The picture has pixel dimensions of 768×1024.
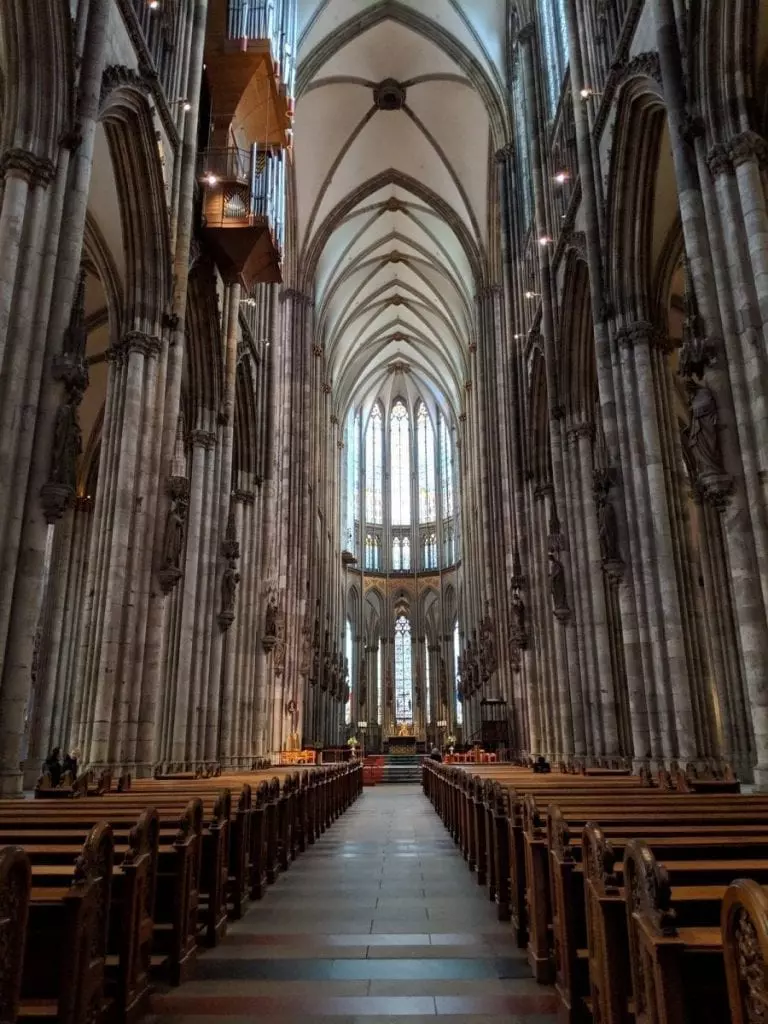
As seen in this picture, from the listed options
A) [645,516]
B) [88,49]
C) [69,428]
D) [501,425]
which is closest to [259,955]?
[69,428]

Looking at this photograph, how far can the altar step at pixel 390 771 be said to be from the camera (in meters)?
32.8

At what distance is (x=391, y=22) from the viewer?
2752cm

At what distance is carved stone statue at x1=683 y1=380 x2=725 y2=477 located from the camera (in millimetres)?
8281

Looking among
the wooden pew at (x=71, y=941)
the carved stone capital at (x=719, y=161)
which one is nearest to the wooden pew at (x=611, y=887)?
the wooden pew at (x=71, y=941)

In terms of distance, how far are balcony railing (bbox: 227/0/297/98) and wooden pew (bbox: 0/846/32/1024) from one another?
17.7m

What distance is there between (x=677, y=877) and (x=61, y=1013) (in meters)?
2.52

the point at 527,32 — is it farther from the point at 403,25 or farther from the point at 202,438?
the point at 202,438

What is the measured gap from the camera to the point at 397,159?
33375mm

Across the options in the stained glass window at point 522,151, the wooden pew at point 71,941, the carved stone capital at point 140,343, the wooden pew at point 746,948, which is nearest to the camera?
the wooden pew at point 746,948

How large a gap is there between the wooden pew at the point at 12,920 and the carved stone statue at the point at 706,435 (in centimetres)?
753

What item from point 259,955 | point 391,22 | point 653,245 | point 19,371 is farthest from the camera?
point 391,22

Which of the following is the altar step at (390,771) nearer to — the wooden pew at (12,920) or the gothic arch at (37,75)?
the gothic arch at (37,75)

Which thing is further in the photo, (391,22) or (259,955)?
(391,22)

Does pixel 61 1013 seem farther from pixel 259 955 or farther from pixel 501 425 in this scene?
pixel 501 425
